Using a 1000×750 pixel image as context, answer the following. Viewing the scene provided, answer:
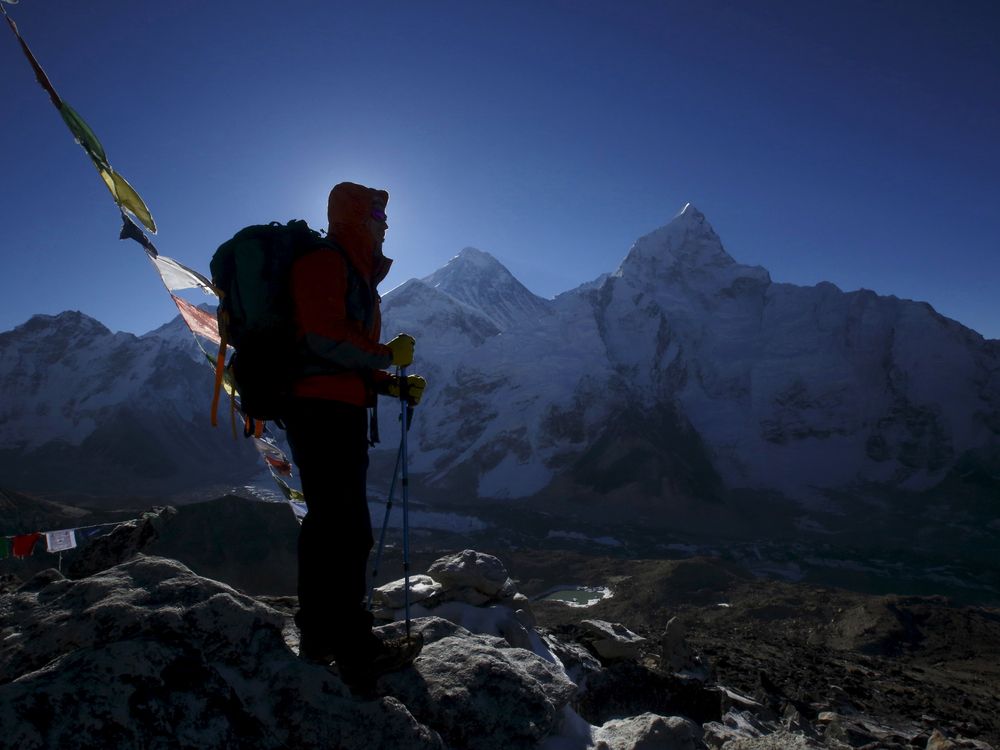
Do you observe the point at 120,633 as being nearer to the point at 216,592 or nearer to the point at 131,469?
the point at 216,592

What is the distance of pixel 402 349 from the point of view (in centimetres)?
361

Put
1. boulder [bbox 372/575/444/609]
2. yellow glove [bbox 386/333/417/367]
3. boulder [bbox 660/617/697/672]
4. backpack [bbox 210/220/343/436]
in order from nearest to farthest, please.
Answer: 1. backpack [bbox 210/220/343/436]
2. yellow glove [bbox 386/333/417/367]
3. boulder [bbox 372/575/444/609]
4. boulder [bbox 660/617/697/672]

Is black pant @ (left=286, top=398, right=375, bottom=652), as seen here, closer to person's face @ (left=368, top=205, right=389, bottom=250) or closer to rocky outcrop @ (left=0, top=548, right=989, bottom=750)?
rocky outcrop @ (left=0, top=548, right=989, bottom=750)

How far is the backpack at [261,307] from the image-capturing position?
9.59 ft

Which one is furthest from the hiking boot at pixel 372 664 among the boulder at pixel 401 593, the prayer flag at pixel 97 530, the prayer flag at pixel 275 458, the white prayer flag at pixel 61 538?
the white prayer flag at pixel 61 538

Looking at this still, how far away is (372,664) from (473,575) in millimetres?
3631

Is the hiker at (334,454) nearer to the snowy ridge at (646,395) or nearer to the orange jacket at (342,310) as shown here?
the orange jacket at (342,310)

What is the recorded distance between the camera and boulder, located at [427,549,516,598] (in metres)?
6.56

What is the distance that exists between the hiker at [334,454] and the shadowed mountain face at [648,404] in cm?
7264

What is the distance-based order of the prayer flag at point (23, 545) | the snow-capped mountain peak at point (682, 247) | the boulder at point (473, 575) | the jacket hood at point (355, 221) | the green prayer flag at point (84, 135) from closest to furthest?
the jacket hood at point (355, 221)
the green prayer flag at point (84, 135)
the boulder at point (473, 575)
the prayer flag at point (23, 545)
the snow-capped mountain peak at point (682, 247)

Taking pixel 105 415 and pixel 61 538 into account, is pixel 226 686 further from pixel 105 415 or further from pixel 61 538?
pixel 105 415

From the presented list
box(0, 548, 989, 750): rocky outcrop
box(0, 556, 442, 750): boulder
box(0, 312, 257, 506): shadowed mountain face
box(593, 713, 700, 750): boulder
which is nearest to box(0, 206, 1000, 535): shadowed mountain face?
box(0, 312, 257, 506): shadowed mountain face

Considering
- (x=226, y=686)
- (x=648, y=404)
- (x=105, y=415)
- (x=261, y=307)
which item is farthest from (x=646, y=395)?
(x=226, y=686)

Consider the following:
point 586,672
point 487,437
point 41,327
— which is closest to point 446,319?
point 487,437
